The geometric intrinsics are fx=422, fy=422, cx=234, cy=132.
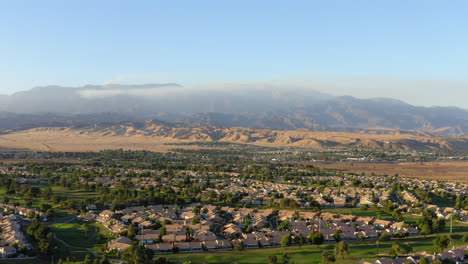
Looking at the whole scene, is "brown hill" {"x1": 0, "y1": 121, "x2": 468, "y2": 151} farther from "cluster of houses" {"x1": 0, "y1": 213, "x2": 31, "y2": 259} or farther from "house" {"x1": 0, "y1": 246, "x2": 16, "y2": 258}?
"house" {"x1": 0, "y1": 246, "x2": 16, "y2": 258}

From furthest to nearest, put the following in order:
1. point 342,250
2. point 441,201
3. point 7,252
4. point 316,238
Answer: point 441,201, point 316,238, point 7,252, point 342,250

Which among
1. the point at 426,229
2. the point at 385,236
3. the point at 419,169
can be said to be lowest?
the point at 419,169

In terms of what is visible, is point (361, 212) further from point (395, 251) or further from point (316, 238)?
point (395, 251)

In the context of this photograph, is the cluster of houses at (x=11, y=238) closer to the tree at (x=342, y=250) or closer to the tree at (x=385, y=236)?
the tree at (x=342, y=250)

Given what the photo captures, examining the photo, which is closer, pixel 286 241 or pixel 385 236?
pixel 286 241

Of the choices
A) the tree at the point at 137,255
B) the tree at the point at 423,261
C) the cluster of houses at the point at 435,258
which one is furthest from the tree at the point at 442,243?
the tree at the point at 137,255

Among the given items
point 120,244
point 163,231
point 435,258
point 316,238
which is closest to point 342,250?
point 316,238

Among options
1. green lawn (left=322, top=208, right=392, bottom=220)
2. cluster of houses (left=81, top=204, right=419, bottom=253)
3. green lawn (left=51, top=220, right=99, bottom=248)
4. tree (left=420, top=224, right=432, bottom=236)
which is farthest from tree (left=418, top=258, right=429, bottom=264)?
green lawn (left=51, top=220, right=99, bottom=248)

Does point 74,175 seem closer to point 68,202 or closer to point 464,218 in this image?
point 68,202
